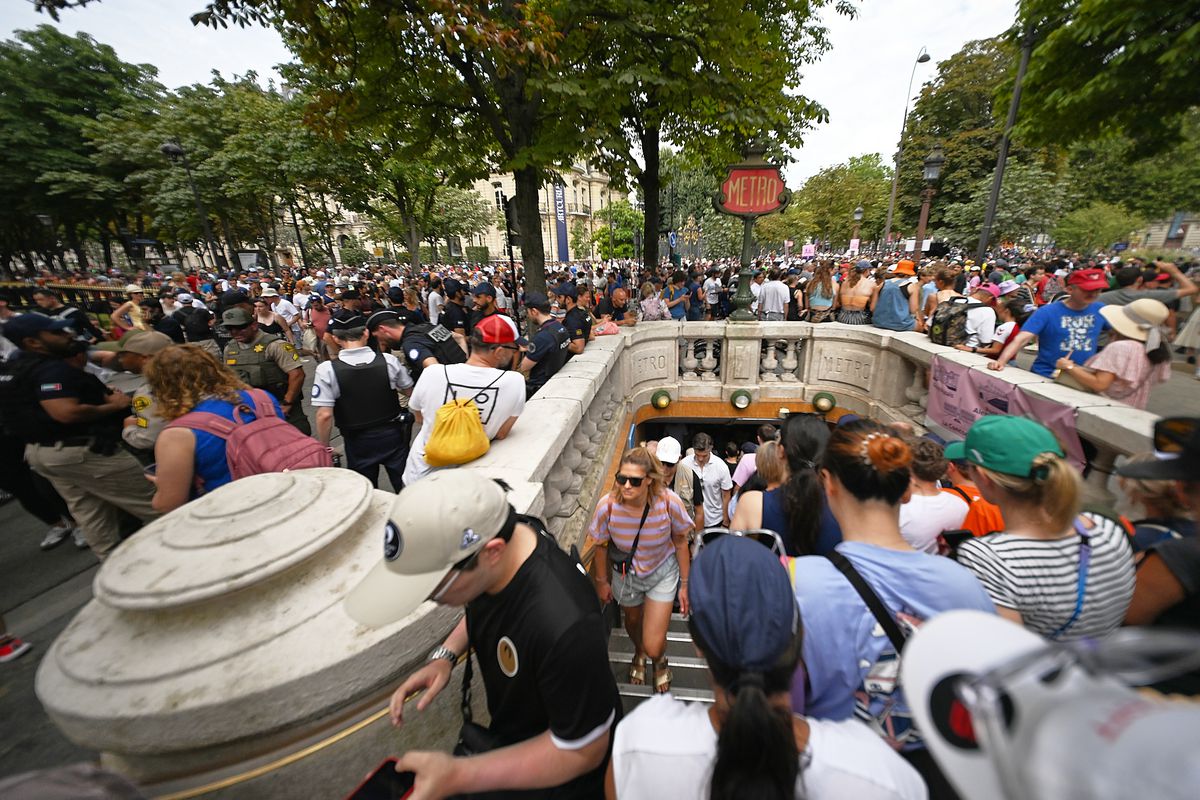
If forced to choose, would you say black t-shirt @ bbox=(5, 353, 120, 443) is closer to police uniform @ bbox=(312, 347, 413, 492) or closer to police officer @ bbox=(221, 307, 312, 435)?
police officer @ bbox=(221, 307, 312, 435)

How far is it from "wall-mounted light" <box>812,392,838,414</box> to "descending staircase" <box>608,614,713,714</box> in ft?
15.2

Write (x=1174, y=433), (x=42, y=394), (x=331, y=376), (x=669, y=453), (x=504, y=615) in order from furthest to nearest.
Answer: (x=669, y=453) < (x=331, y=376) < (x=42, y=394) < (x=1174, y=433) < (x=504, y=615)

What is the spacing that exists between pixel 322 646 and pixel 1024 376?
226 inches

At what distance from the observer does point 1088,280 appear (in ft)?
12.3

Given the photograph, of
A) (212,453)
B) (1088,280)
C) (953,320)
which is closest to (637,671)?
(212,453)

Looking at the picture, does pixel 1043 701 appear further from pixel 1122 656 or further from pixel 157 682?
pixel 157 682

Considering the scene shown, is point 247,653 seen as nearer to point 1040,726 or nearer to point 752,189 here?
point 1040,726

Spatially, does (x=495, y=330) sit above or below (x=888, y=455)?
above

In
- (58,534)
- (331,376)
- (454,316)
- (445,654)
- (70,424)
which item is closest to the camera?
(445,654)

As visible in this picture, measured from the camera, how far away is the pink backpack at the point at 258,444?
2.57m

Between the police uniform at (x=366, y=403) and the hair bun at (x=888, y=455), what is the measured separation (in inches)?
139

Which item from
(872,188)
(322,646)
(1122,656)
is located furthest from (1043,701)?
(872,188)

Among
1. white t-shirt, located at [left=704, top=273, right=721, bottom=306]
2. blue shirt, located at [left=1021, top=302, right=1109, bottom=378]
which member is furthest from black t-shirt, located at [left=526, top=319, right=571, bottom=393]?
white t-shirt, located at [left=704, top=273, right=721, bottom=306]

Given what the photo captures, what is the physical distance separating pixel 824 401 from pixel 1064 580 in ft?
19.2
